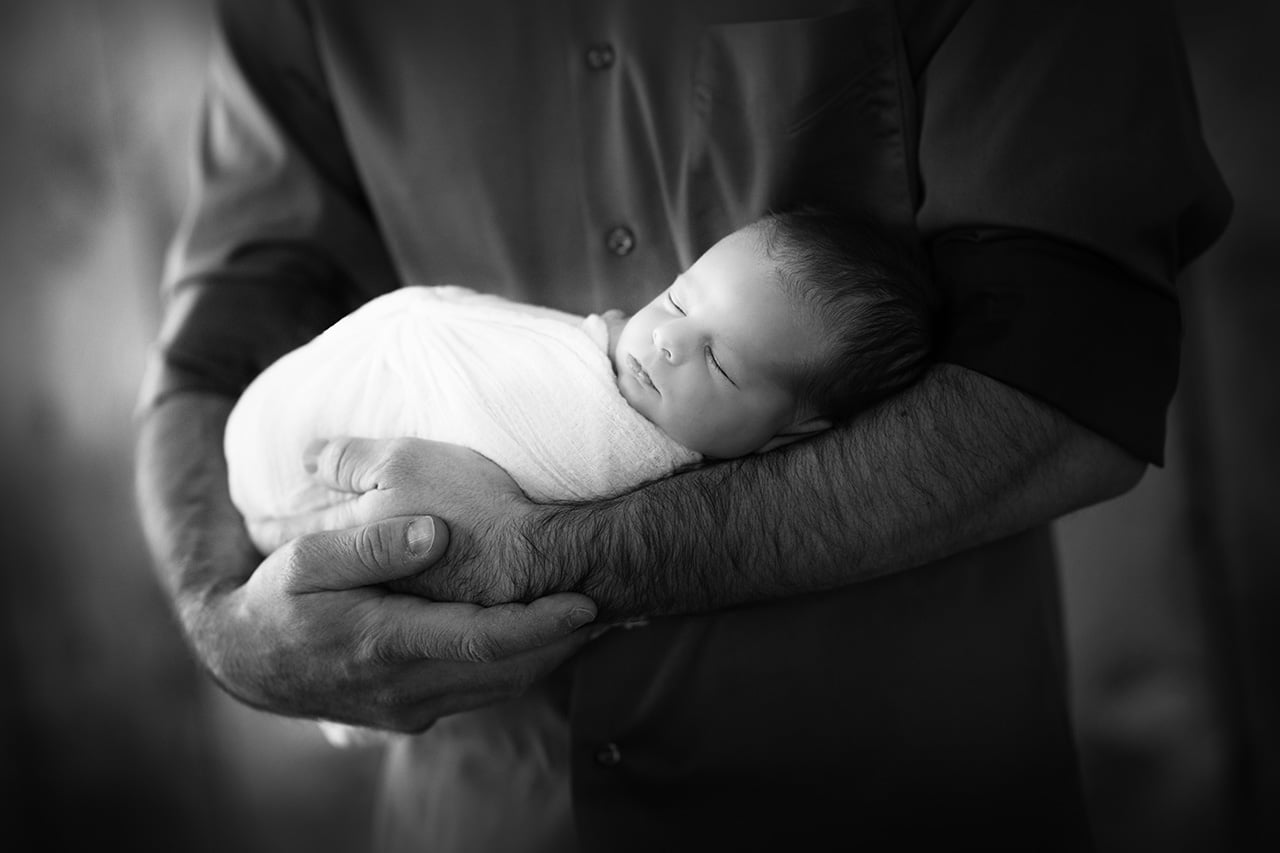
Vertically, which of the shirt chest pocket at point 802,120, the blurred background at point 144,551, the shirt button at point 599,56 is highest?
the shirt button at point 599,56

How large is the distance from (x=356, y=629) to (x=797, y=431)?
35 centimetres

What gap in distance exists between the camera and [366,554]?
716mm

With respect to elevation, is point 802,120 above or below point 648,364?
above

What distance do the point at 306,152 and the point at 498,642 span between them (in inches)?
21.6

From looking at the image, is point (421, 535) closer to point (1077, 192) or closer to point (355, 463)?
point (355, 463)

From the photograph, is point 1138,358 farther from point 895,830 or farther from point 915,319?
point 895,830

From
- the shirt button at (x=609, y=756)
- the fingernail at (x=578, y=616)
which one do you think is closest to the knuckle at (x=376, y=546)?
the fingernail at (x=578, y=616)

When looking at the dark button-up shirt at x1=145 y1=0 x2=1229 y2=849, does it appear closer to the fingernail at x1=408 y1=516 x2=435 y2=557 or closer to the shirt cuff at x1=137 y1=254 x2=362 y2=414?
the shirt cuff at x1=137 y1=254 x2=362 y2=414

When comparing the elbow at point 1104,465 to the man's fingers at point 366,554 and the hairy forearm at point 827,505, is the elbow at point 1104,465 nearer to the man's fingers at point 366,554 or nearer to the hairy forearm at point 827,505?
the hairy forearm at point 827,505

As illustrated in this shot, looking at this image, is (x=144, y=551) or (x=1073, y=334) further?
(x=144, y=551)

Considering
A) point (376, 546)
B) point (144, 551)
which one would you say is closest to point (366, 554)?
point (376, 546)

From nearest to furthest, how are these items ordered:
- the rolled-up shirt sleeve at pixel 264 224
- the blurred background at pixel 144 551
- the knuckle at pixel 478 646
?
1. the knuckle at pixel 478 646
2. the rolled-up shirt sleeve at pixel 264 224
3. the blurred background at pixel 144 551

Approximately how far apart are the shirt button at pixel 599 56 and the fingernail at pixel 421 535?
39cm

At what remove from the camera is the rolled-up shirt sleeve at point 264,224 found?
99 centimetres
